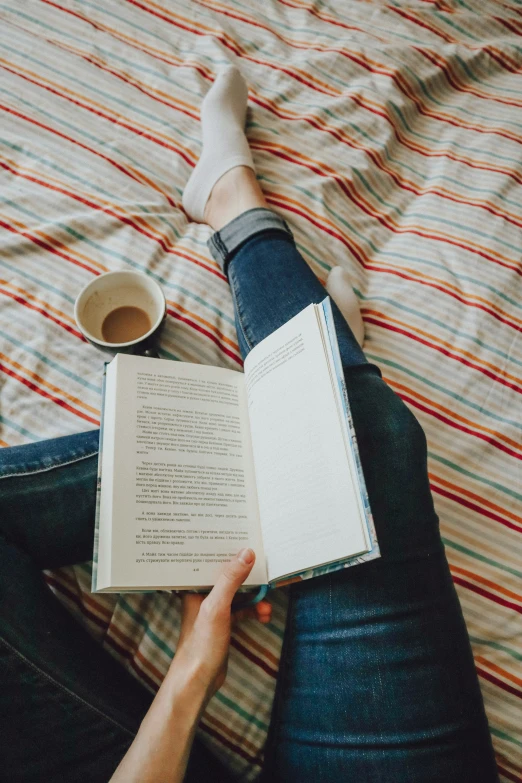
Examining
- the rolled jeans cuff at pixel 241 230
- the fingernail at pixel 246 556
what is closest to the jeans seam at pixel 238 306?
the rolled jeans cuff at pixel 241 230

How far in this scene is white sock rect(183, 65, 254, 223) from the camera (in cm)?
77

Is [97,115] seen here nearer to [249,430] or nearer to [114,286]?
[114,286]

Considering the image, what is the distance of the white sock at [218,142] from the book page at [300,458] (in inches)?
13.5

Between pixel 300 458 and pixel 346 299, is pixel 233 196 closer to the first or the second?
pixel 346 299

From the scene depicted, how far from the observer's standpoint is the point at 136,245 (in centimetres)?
74

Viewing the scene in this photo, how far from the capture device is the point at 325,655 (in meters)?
0.51

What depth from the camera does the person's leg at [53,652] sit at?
462 millimetres

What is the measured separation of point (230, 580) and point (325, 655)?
0.46ft

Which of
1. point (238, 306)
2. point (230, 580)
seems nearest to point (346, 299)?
point (238, 306)

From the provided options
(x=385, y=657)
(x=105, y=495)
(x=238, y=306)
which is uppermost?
(x=238, y=306)

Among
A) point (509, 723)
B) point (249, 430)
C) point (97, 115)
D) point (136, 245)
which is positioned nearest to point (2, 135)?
point (97, 115)

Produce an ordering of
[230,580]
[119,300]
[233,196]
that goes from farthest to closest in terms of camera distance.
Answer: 1. [233,196]
2. [119,300]
3. [230,580]

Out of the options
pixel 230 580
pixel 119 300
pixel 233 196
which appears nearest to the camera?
pixel 230 580

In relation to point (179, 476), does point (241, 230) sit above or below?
above
